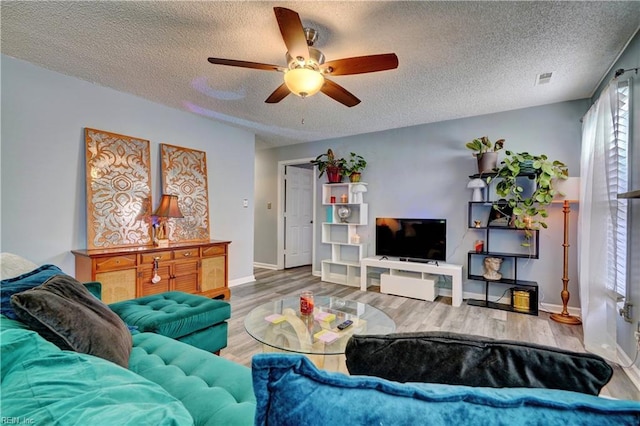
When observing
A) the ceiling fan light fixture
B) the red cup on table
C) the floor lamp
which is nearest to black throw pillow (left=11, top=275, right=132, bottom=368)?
the red cup on table

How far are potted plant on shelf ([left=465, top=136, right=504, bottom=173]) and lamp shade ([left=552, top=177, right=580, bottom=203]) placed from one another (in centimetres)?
68

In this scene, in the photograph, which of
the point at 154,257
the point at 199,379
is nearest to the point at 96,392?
the point at 199,379

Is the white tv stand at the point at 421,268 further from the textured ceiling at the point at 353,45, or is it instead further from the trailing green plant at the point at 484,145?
the textured ceiling at the point at 353,45

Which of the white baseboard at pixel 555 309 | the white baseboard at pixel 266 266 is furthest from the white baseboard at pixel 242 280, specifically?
the white baseboard at pixel 555 309

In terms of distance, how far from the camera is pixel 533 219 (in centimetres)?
354

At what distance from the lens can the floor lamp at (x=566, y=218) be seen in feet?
10.3

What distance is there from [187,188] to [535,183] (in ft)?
14.5

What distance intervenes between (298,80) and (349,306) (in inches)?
71.0

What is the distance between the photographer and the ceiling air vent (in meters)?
2.77

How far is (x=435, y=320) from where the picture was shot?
3209mm

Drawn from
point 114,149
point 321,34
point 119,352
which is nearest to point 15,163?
point 114,149

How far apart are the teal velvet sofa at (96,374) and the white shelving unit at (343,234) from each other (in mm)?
3505

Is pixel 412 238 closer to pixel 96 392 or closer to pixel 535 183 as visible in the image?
pixel 535 183

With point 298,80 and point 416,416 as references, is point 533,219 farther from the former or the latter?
point 416,416
